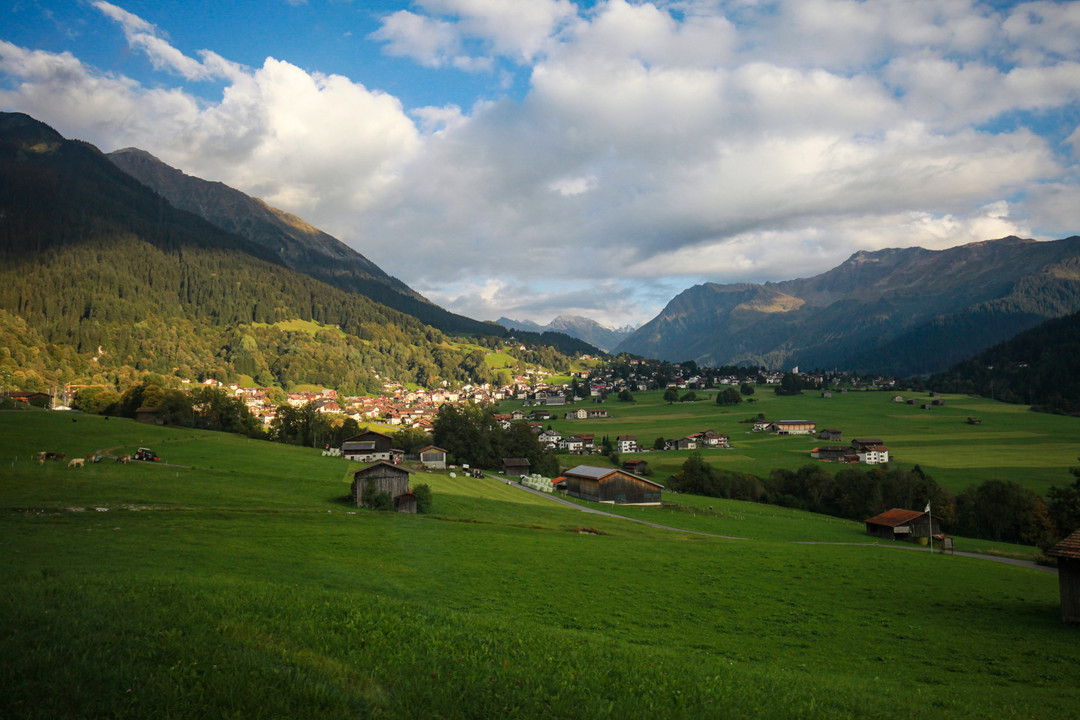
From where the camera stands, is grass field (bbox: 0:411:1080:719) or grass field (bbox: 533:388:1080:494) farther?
grass field (bbox: 533:388:1080:494)

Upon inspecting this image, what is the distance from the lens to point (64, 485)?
34.6 m

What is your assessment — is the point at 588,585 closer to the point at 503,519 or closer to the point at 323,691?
the point at 323,691

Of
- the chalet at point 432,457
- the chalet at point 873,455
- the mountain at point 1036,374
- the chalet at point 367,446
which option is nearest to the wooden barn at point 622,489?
the chalet at point 432,457

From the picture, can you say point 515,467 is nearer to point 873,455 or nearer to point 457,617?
point 873,455

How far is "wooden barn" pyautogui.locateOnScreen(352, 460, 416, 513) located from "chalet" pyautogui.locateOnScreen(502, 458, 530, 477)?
44932mm

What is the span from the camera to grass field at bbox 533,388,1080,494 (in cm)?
8419

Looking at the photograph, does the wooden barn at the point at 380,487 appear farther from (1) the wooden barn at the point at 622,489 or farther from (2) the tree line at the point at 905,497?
(2) the tree line at the point at 905,497

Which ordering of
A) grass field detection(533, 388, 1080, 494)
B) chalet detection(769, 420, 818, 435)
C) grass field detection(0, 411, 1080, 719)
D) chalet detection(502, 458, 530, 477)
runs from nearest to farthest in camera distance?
grass field detection(0, 411, 1080, 719), grass field detection(533, 388, 1080, 494), chalet detection(502, 458, 530, 477), chalet detection(769, 420, 818, 435)

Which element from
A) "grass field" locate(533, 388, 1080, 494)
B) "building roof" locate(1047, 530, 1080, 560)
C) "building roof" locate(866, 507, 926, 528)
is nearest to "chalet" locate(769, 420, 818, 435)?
"grass field" locate(533, 388, 1080, 494)

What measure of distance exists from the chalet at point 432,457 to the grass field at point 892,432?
93.0ft

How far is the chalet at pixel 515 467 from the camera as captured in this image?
8981cm

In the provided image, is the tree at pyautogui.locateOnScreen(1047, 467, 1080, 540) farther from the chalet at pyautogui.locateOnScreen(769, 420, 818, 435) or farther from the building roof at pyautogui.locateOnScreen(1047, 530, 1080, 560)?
the chalet at pyautogui.locateOnScreen(769, 420, 818, 435)

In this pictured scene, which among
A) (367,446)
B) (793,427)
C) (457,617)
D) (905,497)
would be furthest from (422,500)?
(793,427)

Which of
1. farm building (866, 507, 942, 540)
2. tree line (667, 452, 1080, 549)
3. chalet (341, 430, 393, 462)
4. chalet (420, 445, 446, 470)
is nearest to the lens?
farm building (866, 507, 942, 540)
